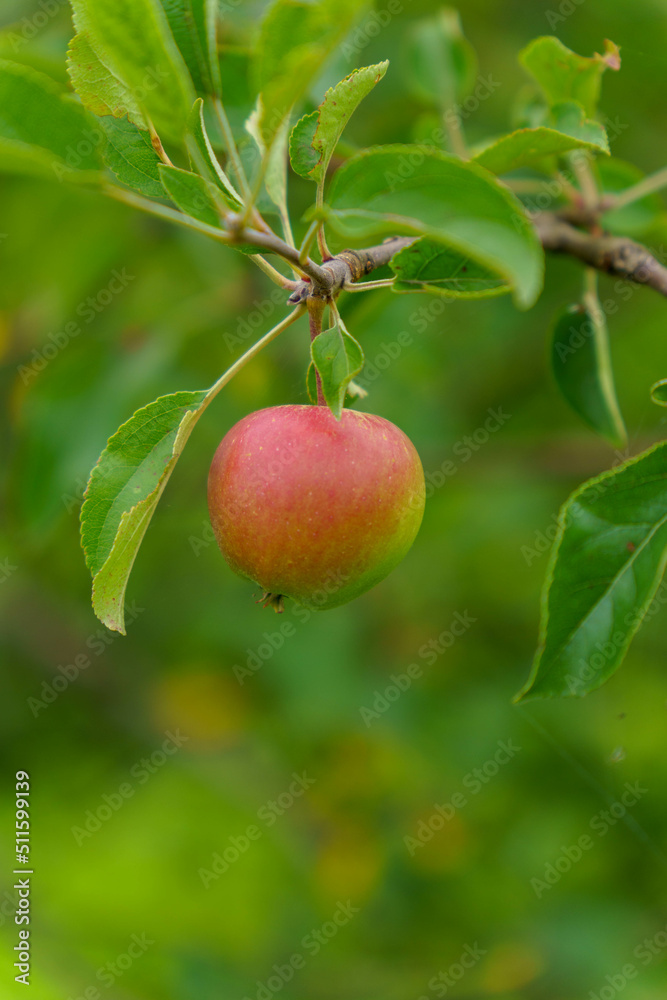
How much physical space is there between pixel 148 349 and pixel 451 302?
0.97m

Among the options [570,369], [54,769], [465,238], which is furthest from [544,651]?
[54,769]

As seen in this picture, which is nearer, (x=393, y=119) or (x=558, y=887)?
(x=393, y=119)

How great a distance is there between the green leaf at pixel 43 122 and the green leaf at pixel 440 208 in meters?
0.22

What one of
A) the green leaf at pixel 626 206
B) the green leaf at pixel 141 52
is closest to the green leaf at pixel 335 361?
the green leaf at pixel 141 52

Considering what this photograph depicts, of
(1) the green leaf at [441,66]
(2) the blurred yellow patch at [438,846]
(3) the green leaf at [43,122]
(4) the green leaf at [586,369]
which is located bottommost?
(2) the blurred yellow patch at [438,846]

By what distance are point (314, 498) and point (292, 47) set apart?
0.43 meters

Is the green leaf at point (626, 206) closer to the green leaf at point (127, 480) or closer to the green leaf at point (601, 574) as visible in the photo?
the green leaf at point (601, 574)

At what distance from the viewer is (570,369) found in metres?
1.54

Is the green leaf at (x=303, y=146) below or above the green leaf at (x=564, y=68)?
above

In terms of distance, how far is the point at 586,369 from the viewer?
1.53m

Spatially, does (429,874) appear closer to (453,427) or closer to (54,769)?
(54,769)

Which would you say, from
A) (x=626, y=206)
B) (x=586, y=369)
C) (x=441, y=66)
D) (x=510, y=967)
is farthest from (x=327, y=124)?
(x=510, y=967)

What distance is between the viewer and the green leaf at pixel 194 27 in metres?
0.86

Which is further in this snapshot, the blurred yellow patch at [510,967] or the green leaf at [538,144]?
the blurred yellow patch at [510,967]
